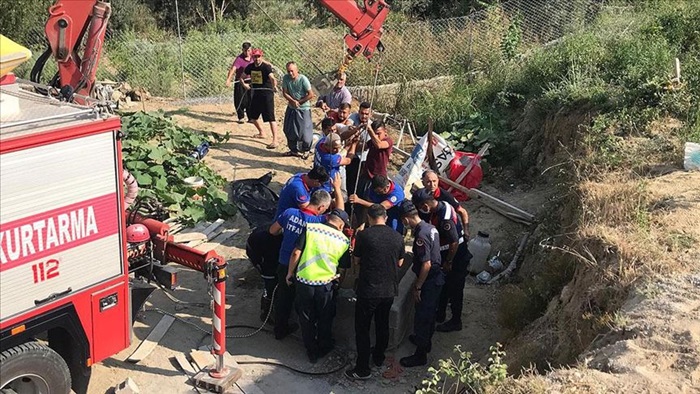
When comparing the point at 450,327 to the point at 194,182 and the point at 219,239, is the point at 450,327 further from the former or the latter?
the point at 194,182

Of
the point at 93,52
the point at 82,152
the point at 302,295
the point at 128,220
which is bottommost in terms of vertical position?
the point at 302,295

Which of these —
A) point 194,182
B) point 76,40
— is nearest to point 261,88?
point 194,182

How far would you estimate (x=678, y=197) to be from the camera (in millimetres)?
7242

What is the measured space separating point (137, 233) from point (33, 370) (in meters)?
1.61

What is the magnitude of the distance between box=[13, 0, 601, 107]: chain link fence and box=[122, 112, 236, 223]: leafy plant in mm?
3920

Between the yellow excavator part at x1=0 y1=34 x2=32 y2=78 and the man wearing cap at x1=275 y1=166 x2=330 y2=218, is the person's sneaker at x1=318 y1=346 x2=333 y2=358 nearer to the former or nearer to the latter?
the man wearing cap at x1=275 y1=166 x2=330 y2=218

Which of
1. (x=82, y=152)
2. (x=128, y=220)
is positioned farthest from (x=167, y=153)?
(x=82, y=152)

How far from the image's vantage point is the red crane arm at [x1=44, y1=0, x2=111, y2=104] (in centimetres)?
679

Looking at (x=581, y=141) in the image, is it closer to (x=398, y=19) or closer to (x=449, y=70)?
(x=449, y=70)

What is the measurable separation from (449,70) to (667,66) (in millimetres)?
6659

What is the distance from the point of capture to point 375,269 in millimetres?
6629

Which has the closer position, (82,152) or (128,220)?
(82,152)

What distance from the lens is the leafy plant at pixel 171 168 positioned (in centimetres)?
1033

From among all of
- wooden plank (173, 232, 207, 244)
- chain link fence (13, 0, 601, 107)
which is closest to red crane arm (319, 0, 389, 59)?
wooden plank (173, 232, 207, 244)
